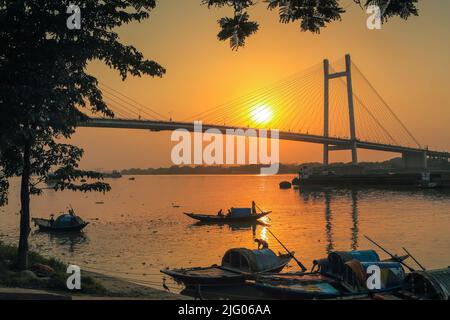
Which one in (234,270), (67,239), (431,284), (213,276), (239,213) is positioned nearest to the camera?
(431,284)

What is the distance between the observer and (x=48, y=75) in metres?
15.7

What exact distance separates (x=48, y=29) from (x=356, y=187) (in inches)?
4607

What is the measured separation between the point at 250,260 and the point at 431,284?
785 cm

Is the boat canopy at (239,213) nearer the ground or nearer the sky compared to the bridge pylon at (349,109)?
nearer the ground

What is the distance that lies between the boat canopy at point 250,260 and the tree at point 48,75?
23.1ft

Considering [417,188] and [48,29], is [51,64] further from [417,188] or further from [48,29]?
[417,188]

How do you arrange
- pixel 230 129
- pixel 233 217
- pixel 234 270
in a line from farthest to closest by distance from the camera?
1. pixel 230 129
2. pixel 233 217
3. pixel 234 270

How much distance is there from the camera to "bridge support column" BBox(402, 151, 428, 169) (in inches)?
5281

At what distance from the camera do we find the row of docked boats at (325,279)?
49.3ft

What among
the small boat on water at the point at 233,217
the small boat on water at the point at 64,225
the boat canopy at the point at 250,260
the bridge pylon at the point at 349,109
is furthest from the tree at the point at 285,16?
the bridge pylon at the point at 349,109

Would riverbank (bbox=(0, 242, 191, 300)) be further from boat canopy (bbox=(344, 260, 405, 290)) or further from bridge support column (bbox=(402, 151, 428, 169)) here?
Answer: bridge support column (bbox=(402, 151, 428, 169))

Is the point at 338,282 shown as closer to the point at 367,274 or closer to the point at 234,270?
the point at 367,274

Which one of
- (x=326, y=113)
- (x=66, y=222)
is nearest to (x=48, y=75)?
(x=66, y=222)

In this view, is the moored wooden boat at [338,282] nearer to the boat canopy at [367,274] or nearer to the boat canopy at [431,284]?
the boat canopy at [367,274]
